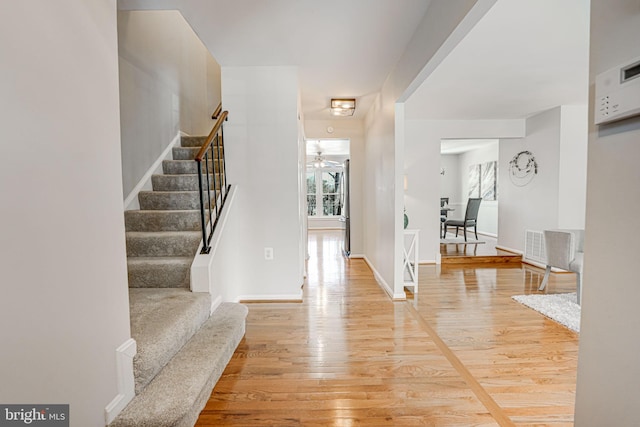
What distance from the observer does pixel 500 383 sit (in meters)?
1.89

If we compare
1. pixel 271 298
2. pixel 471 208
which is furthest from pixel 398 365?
pixel 471 208

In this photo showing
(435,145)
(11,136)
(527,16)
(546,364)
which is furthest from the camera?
(435,145)

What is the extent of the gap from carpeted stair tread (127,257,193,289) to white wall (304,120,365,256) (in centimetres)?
376

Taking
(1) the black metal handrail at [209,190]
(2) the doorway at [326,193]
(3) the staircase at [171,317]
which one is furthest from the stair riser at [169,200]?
(2) the doorway at [326,193]

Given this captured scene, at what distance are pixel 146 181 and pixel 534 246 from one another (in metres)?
5.97

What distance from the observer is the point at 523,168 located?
18.0ft

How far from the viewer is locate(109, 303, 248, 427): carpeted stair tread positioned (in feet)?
4.33

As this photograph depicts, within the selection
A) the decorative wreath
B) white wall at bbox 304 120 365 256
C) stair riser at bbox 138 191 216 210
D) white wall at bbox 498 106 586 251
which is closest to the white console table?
white wall at bbox 304 120 365 256

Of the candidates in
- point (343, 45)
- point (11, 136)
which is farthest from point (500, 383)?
point (343, 45)

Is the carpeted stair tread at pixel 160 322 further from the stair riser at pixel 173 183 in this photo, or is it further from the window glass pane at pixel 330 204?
the window glass pane at pixel 330 204

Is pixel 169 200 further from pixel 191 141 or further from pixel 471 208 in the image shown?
pixel 471 208

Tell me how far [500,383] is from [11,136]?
2.66m

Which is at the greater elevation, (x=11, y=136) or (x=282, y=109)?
(x=282, y=109)

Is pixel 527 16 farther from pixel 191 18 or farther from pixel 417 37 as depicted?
pixel 191 18
